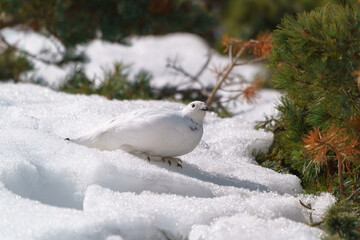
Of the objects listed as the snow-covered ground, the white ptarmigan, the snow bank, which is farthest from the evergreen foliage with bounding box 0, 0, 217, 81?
the white ptarmigan

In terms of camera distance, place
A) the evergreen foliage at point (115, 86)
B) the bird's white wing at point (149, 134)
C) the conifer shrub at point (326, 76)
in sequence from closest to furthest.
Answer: the conifer shrub at point (326, 76) → the bird's white wing at point (149, 134) → the evergreen foliage at point (115, 86)

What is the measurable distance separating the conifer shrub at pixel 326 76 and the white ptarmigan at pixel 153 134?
33 centimetres

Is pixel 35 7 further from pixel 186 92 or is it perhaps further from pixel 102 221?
pixel 102 221

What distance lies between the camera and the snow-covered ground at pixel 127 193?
4.31ft

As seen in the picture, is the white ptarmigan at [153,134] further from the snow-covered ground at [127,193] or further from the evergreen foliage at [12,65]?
the evergreen foliage at [12,65]

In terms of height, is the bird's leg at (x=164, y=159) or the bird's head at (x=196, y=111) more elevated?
the bird's head at (x=196, y=111)

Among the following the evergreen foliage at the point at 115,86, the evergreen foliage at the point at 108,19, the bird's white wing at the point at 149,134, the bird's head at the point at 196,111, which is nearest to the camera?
the bird's white wing at the point at 149,134

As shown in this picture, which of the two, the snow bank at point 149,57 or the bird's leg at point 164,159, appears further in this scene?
the snow bank at point 149,57

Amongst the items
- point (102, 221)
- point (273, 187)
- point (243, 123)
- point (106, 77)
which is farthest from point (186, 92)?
point (102, 221)

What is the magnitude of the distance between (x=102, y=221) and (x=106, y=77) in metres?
2.02

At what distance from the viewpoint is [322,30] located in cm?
147

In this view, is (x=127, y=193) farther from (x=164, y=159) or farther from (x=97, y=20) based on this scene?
(x=97, y=20)

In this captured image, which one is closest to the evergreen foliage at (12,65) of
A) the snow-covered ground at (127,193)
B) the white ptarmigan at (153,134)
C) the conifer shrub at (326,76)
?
the snow-covered ground at (127,193)

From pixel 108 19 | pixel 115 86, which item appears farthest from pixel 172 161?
pixel 108 19
